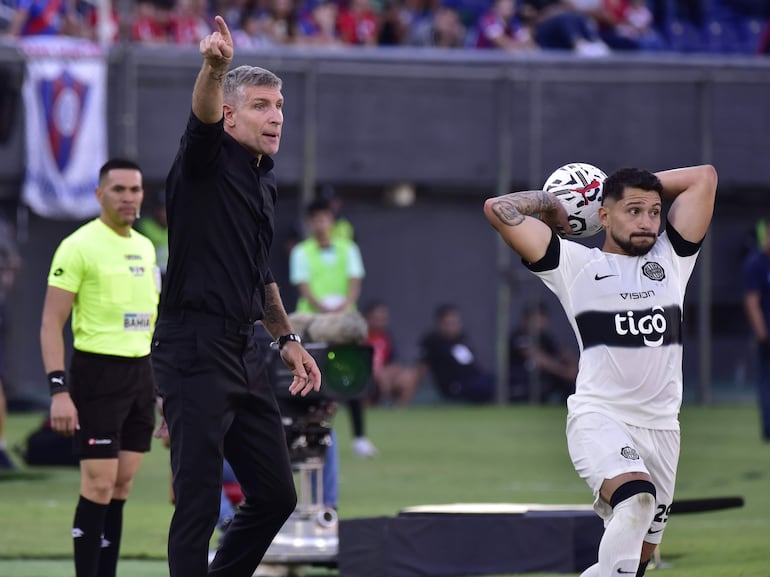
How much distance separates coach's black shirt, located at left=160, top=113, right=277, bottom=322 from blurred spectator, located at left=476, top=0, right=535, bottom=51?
15433mm

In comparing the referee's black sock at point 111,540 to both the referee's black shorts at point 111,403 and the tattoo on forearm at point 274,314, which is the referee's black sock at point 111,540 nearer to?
the referee's black shorts at point 111,403

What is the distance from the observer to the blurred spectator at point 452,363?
20.3 metres

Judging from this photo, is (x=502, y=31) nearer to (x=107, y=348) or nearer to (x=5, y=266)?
(x=5, y=266)

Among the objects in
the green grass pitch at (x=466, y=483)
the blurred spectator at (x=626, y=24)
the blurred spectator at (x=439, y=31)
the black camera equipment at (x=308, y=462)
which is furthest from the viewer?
the blurred spectator at (x=626, y=24)

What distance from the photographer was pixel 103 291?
8.06m

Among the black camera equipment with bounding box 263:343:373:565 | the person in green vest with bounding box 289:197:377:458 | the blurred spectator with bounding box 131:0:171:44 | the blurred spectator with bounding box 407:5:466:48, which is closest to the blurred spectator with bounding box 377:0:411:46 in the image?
the blurred spectator with bounding box 407:5:466:48

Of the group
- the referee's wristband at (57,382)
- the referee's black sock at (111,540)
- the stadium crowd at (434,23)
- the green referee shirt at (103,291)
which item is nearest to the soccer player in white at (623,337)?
the green referee shirt at (103,291)

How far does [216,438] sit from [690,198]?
2368mm

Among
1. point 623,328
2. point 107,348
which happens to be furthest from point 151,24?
point 623,328

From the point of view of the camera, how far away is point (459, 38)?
2152cm

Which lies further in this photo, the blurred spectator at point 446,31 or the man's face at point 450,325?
the blurred spectator at point 446,31

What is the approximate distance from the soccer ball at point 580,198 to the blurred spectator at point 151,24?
13.6m

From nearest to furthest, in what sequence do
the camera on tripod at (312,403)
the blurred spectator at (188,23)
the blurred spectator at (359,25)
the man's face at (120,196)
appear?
the man's face at (120,196) < the camera on tripod at (312,403) < the blurred spectator at (188,23) < the blurred spectator at (359,25)

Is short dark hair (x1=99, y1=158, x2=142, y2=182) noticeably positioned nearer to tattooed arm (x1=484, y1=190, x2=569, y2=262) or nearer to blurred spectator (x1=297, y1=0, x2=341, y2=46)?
tattooed arm (x1=484, y1=190, x2=569, y2=262)
